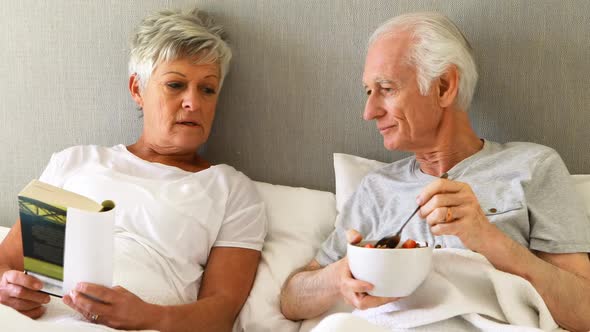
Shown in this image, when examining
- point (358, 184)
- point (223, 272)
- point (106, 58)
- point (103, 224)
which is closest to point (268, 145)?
point (358, 184)

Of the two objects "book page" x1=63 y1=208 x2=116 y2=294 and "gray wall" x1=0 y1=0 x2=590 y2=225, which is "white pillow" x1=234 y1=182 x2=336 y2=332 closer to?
"gray wall" x1=0 y1=0 x2=590 y2=225

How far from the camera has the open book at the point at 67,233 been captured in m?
1.48

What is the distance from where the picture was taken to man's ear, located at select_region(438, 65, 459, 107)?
5.98ft

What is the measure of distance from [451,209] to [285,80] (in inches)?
33.2

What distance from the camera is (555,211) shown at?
1677 millimetres

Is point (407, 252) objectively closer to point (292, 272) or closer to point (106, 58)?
point (292, 272)

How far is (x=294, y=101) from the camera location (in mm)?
2154

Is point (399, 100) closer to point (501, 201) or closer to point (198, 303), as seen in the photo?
point (501, 201)

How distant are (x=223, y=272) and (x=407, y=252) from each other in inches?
25.1

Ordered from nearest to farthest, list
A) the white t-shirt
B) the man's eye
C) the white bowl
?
the white bowl
the white t-shirt
the man's eye

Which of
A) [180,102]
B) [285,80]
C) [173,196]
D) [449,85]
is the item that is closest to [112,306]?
[173,196]

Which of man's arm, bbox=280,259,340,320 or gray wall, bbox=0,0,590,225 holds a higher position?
gray wall, bbox=0,0,590,225

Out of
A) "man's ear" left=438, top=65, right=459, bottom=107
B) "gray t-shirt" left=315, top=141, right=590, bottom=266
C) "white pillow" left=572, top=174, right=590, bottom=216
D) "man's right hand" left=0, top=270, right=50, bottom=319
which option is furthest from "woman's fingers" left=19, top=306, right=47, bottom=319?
"white pillow" left=572, top=174, right=590, bottom=216

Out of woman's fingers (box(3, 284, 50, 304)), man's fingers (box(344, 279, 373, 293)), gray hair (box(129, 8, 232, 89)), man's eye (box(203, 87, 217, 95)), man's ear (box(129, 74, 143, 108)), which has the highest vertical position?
gray hair (box(129, 8, 232, 89))
